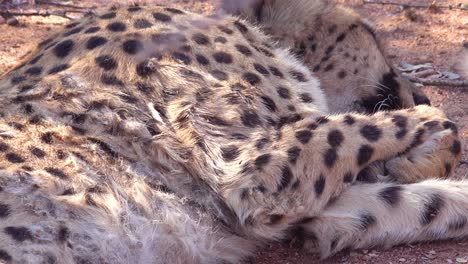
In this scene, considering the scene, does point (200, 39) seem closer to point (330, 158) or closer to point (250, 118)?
point (250, 118)

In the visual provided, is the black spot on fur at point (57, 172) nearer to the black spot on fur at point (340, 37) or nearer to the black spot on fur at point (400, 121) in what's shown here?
the black spot on fur at point (400, 121)

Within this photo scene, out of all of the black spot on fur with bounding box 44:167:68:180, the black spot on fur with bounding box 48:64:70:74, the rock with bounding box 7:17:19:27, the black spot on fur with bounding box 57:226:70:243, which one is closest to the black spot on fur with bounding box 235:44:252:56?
the black spot on fur with bounding box 48:64:70:74

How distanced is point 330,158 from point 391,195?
0.79 feet

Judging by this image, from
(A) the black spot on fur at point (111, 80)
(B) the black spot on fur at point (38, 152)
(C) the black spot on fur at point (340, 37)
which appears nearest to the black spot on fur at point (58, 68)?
(A) the black spot on fur at point (111, 80)

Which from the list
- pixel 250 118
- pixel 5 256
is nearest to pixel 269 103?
pixel 250 118

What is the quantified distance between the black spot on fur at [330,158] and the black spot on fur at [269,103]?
267mm

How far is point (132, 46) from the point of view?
2.82 metres

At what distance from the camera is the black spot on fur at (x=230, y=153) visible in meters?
2.62

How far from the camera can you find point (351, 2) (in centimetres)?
504

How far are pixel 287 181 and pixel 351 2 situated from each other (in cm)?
273

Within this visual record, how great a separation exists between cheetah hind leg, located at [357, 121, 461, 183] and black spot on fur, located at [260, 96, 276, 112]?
37 cm

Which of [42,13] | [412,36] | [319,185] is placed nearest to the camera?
[319,185]

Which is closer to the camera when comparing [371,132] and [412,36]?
[371,132]

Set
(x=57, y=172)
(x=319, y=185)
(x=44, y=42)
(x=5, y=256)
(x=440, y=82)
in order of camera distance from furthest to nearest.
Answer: (x=440, y=82) → (x=44, y=42) → (x=319, y=185) → (x=57, y=172) → (x=5, y=256)
